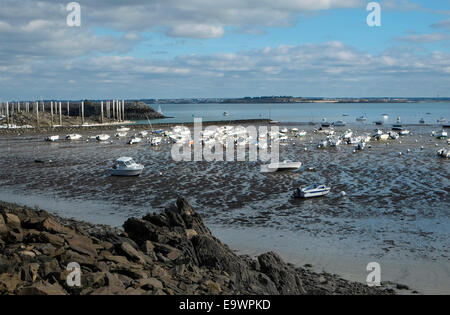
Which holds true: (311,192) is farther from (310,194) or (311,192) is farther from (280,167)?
(280,167)

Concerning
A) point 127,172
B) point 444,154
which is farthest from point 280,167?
point 444,154

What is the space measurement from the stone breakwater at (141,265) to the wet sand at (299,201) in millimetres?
3288

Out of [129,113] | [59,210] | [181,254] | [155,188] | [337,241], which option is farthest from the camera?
[129,113]

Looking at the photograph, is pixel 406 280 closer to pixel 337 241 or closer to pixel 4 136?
pixel 337 241

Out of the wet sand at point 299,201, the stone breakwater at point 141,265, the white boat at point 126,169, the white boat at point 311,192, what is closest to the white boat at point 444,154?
the wet sand at point 299,201

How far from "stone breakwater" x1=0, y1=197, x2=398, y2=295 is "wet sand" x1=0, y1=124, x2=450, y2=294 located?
329 centimetres

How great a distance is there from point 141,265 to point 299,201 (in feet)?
52.4

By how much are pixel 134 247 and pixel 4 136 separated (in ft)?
227

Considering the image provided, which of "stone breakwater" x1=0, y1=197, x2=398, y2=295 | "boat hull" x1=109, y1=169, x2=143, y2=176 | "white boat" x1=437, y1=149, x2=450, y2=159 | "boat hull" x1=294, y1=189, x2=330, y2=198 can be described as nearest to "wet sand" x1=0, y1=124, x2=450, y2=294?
"boat hull" x1=294, y1=189, x2=330, y2=198

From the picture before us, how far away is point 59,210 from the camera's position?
79.9 ft

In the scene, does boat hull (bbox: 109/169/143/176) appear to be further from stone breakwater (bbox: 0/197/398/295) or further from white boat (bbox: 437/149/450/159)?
white boat (bbox: 437/149/450/159)

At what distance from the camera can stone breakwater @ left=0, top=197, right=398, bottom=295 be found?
970 centimetres

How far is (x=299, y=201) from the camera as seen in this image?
25.8 m
